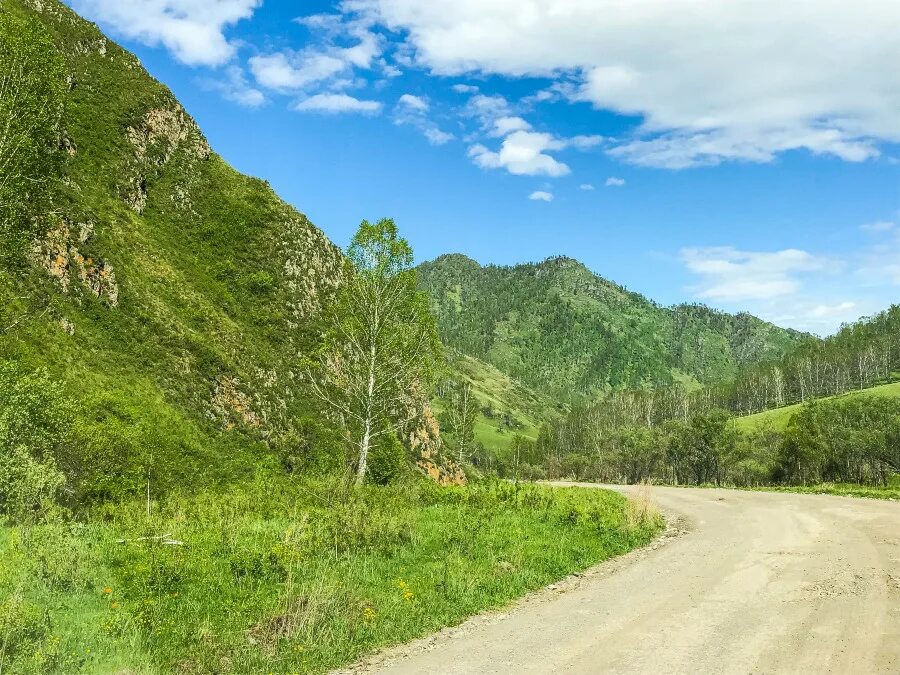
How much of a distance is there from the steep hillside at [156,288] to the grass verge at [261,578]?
1006 centimetres

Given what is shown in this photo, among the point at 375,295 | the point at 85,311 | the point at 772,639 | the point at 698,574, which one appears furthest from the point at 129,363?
the point at 772,639

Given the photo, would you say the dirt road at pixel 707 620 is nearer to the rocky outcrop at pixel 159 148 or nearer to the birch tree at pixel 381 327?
the birch tree at pixel 381 327

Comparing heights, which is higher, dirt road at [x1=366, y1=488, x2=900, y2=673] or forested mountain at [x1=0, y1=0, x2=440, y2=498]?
forested mountain at [x1=0, y1=0, x2=440, y2=498]

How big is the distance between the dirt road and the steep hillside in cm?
1889

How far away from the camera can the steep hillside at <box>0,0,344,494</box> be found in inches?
1102

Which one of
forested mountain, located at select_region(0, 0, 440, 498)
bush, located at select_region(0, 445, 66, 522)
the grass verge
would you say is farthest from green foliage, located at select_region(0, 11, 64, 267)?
the grass verge

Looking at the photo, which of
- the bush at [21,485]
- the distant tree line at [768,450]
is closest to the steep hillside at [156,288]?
the bush at [21,485]

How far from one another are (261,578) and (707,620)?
9.12 meters

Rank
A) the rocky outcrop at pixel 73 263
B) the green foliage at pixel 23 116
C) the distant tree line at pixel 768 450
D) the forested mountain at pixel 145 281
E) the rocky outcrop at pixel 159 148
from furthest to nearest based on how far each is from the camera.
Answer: the distant tree line at pixel 768 450
the rocky outcrop at pixel 159 148
the rocky outcrop at pixel 73 263
the forested mountain at pixel 145 281
the green foliage at pixel 23 116

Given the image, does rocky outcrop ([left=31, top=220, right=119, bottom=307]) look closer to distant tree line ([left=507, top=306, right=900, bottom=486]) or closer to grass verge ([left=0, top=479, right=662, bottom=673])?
grass verge ([left=0, top=479, right=662, bottom=673])

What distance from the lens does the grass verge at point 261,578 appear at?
8406 mm

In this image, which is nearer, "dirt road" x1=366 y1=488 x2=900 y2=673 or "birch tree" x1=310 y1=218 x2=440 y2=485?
"dirt road" x1=366 y1=488 x2=900 y2=673

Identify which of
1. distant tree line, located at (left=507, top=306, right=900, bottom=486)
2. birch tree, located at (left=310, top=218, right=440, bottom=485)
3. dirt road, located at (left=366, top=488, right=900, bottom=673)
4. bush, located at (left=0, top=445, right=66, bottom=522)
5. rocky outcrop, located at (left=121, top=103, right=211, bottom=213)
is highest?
rocky outcrop, located at (left=121, top=103, right=211, bottom=213)

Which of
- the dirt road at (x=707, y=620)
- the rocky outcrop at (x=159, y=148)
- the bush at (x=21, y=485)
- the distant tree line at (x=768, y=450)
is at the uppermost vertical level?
the rocky outcrop at (x=159, y=148)
